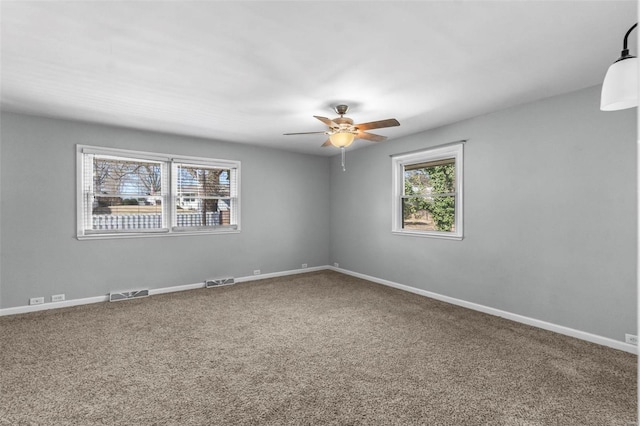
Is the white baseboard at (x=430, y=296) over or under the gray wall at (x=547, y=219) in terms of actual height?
under

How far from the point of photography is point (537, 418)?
1.94 m

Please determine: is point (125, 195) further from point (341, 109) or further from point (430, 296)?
point (430, 296)

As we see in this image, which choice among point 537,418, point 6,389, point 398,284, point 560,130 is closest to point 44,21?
point 6,389

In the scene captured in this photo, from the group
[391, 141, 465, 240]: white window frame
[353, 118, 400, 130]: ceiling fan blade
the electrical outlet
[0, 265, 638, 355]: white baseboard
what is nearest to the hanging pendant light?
[353, 118, 400, 130]: ceiling fan blade

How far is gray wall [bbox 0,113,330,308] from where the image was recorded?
3.89 metres

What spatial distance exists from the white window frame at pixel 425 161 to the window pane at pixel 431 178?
0.24 ft

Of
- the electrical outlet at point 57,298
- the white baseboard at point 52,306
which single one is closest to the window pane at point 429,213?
the white baseboard at point 52,306

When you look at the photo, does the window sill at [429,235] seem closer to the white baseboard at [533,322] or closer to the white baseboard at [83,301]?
the white baseboard at [533,322]

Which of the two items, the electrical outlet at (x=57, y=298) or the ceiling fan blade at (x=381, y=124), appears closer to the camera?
the ceiling fan blade at (x=381, y=124)

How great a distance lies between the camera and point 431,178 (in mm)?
4785

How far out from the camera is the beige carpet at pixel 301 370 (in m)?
1.98

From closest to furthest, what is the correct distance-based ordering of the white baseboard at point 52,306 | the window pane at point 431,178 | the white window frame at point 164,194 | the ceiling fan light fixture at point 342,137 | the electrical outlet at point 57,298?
the ceiling fan light fixture at point 342,137 < the white baseboard at point 52,306 < the electrical outlet at point 57,298 < the white window frame at point 164,194 < the window pane at point 431,178

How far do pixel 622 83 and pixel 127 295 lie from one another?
17.9 feet

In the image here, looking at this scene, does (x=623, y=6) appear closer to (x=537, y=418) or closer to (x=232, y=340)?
(x=537, y=418)
